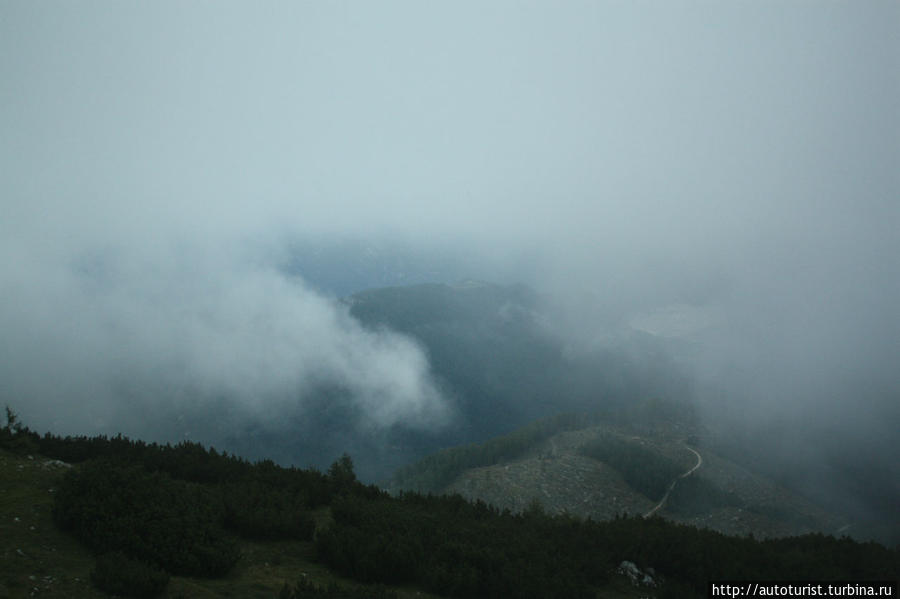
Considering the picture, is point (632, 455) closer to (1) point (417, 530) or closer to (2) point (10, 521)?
(1) point (417, 530)

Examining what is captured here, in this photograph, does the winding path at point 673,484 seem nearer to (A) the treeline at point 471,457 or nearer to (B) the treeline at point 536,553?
(A) the treeline at point 471,457

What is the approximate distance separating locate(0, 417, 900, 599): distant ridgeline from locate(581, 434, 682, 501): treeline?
7385 cm

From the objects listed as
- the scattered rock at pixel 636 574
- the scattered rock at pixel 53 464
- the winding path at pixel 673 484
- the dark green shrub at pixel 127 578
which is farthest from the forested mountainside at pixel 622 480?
the dark green shrub at pixel 127 578

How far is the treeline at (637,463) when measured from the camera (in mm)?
97856

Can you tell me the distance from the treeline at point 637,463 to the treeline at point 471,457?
19319 mm

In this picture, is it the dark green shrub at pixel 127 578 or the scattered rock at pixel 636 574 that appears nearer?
the dark green shrub at pixel 127 578

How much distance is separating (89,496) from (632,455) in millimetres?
108225

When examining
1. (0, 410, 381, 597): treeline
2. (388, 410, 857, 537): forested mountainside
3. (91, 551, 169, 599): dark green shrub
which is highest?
(388, 410, 857, 537): forested mountainside

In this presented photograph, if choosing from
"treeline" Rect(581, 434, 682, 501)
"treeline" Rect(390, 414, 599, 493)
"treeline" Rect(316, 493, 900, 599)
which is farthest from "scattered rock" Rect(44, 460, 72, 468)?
"treeline" Rect(581, 434, 682, 501)

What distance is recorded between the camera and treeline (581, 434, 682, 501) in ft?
321

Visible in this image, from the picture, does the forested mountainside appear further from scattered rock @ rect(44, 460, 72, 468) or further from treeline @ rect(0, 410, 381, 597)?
scattered rock @ rect(44, 460, 72, 468)

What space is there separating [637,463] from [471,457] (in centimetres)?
3946

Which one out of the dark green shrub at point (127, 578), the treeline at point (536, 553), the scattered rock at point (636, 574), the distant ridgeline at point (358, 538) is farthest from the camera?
the scattered rock at point (636, 574)

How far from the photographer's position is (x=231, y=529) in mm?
19094
